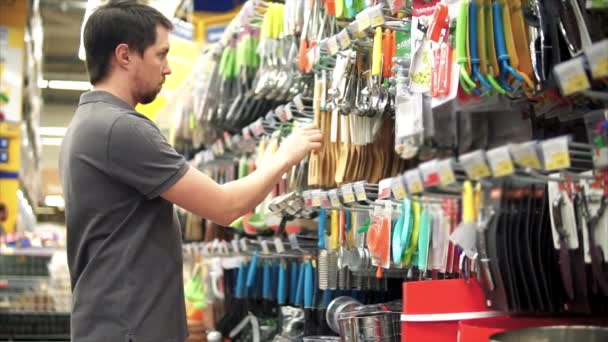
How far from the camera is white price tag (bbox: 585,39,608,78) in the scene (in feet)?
4.92

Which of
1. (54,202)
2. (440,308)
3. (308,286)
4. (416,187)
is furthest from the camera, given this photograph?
(54,202)

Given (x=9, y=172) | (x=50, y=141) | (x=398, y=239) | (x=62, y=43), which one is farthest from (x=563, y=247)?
(x=50, y=141)

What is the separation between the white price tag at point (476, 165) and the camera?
1621 millimetres

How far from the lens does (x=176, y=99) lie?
5.98m

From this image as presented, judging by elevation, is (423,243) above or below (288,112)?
below

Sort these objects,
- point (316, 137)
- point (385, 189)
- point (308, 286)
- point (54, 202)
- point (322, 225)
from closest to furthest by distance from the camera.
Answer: point (385, 189)
point (316, 137)
point (322, 225)
point (308, 286)
point (54, 202)

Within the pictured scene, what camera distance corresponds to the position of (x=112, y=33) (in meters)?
2.70

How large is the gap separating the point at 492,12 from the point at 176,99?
13.7 ft

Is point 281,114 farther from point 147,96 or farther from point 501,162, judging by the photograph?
point 501,162

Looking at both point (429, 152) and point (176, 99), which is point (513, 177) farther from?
point (176, 99)

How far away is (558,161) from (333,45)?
1.34 m

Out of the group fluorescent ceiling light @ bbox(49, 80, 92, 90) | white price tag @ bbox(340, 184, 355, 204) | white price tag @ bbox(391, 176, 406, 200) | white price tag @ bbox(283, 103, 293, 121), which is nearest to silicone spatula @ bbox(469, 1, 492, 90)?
white price tag @ bbox(391, 176, 406, 200)

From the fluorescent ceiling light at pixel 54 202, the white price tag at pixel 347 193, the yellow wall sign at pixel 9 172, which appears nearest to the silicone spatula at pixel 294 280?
the white price tag at pixel 347 193

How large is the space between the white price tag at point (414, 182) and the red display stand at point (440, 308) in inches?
14.6
